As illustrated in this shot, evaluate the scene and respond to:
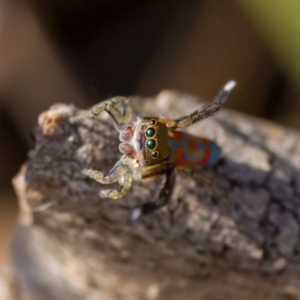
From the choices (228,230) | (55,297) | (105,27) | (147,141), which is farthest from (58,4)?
(55,297)

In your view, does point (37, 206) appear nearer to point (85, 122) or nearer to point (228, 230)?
point (85, 122)

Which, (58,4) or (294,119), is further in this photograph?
(294,119)

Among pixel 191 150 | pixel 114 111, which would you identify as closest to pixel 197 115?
pixel 191 150

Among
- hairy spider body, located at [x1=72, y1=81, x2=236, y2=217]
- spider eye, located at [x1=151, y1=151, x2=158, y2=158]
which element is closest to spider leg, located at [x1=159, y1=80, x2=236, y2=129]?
hairy spider body, located at [x1=72, y1=81, x2=236, y2=217]

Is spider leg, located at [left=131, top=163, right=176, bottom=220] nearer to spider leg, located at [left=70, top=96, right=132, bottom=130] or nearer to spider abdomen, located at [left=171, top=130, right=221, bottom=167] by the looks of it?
spider abdomen, located at [left=171, top=130, right=221, bottom=167]

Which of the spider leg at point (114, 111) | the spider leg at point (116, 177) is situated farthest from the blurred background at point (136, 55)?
the spider leg at point (116, 177)

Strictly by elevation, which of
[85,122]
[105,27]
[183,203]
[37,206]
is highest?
[105,27]

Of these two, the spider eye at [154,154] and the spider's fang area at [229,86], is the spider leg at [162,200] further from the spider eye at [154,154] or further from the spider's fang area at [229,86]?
the spider's fang area at [229,86]
